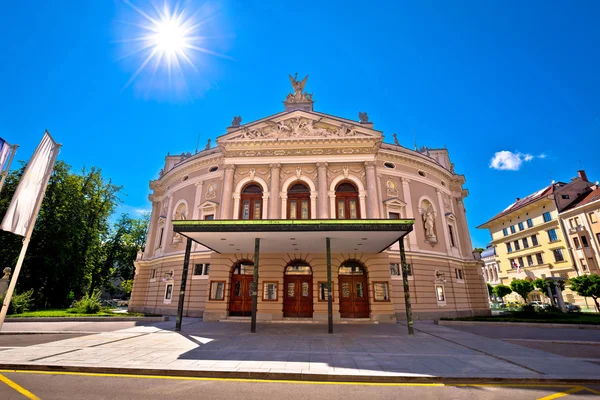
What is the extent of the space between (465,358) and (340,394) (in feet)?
17.1

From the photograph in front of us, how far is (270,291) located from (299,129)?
517 inches

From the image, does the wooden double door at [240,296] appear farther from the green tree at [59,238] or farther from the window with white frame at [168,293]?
the green tree at [59,238]

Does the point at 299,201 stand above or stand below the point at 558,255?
above

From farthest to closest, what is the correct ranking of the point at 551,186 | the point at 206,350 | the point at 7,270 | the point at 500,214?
the point at 500,214 → the point at 551,186 → the point at 7,270 → the point at 206,350

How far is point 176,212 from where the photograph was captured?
27844 millimetres

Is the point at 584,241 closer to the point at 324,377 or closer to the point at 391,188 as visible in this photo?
the point at 391,188

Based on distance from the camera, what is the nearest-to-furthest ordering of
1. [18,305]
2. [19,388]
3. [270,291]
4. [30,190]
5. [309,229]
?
[19,388] → [30,190] → [309,229] → [270,291] → [18,305]

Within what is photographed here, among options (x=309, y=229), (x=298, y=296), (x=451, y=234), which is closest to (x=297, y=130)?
(x=309, y=229)

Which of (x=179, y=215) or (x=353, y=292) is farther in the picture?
(x=179, y=215)

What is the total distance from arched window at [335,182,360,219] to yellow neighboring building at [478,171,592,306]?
37238 mm

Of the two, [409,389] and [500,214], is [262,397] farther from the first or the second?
[500,214]

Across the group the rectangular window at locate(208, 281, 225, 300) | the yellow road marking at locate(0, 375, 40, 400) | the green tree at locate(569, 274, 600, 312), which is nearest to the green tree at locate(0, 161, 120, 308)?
the rectangular window at locate(208, 281, 225, 300)

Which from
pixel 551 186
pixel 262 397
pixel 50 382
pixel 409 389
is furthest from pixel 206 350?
pixel 551 186

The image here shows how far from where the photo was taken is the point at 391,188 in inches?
968
